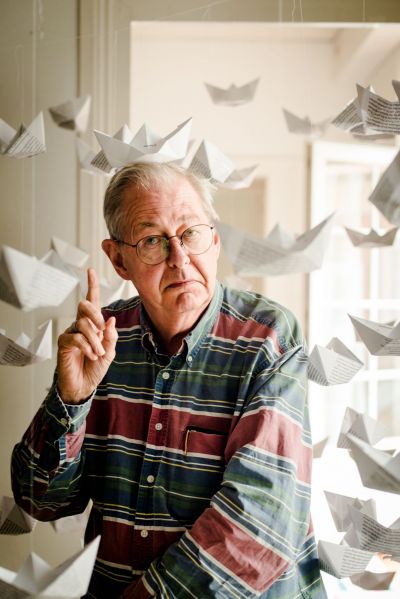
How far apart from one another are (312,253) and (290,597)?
467mm

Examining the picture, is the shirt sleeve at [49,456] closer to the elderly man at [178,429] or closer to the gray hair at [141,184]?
the elderly man at [178,429]

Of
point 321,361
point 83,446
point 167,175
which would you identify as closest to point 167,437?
point 83,446

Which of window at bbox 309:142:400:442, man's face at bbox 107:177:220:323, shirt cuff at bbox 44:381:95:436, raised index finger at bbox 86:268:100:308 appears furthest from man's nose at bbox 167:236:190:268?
window at bbox 309:142:400:442

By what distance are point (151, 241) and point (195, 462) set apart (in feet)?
0.99

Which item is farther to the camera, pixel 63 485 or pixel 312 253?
pixel 63 485

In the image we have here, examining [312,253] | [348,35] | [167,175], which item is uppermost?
[348,35]

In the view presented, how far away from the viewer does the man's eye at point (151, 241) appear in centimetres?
71

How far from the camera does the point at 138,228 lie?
73 cm

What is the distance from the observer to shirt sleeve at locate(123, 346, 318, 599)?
64 cm

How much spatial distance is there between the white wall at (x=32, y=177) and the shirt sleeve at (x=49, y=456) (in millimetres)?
37

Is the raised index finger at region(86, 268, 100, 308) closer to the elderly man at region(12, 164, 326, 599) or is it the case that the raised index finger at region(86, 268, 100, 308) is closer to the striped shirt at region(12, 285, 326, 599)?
the elderly man at region(12, 164, 326, 599)

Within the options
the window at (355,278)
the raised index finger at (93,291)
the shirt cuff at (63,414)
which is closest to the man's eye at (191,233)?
the raised index finger at (93,291)

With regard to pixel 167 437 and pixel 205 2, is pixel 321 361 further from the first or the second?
pixel 205 2

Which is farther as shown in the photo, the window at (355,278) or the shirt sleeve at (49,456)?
the window at (355,278)
